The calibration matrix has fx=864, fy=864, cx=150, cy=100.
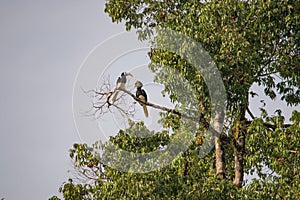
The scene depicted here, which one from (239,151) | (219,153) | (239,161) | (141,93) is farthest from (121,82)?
(239,161)

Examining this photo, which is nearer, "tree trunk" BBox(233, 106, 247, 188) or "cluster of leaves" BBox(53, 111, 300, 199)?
"cluster of leaves" BBox(53, 111, 300, 199)

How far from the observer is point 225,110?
A: 15.8 metres

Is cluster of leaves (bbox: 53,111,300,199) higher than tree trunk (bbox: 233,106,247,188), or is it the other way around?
tree trunk (bbox: 233,106,247,188)

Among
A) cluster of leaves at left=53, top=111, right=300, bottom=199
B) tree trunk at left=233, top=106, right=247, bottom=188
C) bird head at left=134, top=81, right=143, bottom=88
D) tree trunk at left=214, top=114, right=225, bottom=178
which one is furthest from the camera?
tree trunk at left=214, top=114, right=225, bottom=178

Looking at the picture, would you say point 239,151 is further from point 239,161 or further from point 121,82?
point 121,82

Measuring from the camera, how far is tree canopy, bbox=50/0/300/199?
14281 millimetres

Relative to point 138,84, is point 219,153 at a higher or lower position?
lower

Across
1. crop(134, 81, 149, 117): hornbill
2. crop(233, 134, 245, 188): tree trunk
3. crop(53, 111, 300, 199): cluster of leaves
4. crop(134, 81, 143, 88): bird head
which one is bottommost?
→ crop(53, 111, 300, 199): cluster of leaves

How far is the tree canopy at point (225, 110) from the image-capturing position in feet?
46.9

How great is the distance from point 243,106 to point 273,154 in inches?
77.1

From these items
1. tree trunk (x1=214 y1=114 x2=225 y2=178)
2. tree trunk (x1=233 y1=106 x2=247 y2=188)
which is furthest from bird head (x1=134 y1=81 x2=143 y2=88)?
tree trunk (x1=233 y1=106 x2=247 y2=188)

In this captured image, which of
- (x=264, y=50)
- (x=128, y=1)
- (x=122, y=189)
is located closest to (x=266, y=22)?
(x=264, y=50)

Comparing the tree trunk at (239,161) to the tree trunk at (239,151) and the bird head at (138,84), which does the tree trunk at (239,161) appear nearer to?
the tree trunk at (239,151)

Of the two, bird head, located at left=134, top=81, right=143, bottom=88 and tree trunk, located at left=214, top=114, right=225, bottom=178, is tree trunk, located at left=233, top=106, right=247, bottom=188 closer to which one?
tree trunk, located at left=214, top=114, right=225, bottom=178
